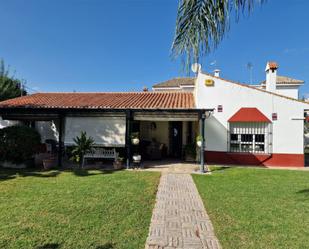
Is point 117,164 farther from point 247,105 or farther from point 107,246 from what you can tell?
point 247,105

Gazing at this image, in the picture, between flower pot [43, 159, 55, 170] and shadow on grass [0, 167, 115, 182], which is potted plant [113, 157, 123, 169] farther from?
flower pot [43, 159, 55, 170]

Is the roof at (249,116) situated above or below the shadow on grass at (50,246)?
above

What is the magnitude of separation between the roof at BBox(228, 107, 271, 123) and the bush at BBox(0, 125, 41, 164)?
44.6ft

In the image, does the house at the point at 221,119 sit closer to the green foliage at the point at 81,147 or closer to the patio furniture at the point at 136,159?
the patio furniture at the point at 136,159

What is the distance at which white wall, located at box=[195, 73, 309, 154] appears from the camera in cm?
1510

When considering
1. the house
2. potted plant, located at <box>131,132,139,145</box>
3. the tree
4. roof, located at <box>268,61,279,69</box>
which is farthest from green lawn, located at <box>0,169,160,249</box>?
the tree

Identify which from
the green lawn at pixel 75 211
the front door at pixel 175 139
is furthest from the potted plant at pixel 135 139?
the front door at pixel 175 139

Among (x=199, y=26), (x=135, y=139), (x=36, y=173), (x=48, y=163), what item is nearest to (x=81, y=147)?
(x=48, y=163)

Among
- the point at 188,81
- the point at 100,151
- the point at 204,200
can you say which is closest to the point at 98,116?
the point at 100,151

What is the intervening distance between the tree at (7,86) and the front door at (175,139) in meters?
24.5

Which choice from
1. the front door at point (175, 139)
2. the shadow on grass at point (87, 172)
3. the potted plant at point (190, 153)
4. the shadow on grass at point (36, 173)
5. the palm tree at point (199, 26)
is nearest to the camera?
the palm tree at point (199, 26)

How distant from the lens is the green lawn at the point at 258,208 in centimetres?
508

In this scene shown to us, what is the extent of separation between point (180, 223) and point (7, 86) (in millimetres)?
32904

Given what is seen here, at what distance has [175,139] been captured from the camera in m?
20.0
